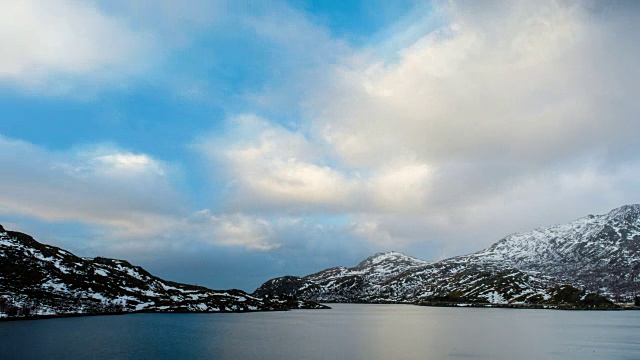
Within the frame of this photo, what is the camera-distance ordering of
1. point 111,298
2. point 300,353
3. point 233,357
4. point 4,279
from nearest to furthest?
point 233,357
point 300,353
point 4,279
point 111,298

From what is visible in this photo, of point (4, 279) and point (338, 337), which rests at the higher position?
point (4, 279)

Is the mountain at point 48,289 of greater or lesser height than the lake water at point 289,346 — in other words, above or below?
above

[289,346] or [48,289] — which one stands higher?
[48,289]

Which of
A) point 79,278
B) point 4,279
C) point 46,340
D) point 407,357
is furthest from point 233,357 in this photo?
point 79,278

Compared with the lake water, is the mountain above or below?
above

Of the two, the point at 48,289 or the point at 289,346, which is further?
the point at 48,289

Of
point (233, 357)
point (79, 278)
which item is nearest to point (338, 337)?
point (233, 357)

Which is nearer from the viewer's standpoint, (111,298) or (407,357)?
(407,357)

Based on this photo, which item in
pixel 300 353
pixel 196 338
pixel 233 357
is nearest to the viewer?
pixel 233 357

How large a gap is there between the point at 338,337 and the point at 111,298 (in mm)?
128120

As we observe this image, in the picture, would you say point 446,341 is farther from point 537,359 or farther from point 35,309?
point 35,309

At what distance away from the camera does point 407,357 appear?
7150cm

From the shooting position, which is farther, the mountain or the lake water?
the mountain

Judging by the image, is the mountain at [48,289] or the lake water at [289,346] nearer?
the lake water at [289,346]
